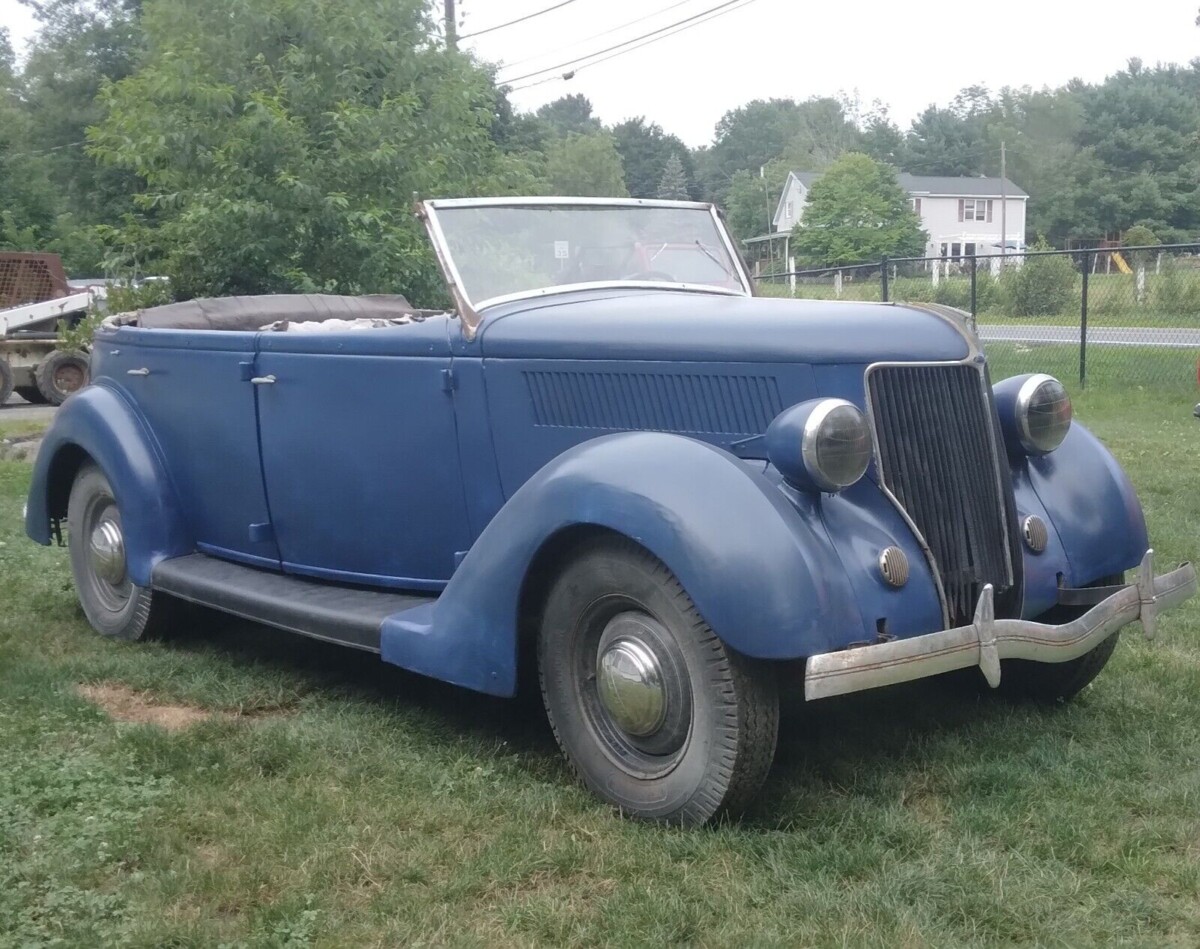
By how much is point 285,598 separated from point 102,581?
1456 mm

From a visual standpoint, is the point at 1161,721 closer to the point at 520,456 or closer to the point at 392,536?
the point at 520,456

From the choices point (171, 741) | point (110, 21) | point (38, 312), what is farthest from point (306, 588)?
point (110, 21)

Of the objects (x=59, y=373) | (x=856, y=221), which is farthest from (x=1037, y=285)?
(x=856, y=221)

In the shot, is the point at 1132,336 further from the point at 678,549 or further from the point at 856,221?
the point at 856,221

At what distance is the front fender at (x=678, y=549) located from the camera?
113 inches

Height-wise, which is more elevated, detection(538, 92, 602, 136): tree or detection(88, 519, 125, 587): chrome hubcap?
detection(538, 92, 602, 136): tree

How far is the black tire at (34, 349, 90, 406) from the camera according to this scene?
1686 centimetres

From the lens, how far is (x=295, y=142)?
970 cm

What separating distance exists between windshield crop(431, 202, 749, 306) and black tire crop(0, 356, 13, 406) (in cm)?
1435

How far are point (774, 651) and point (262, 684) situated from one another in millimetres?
2286

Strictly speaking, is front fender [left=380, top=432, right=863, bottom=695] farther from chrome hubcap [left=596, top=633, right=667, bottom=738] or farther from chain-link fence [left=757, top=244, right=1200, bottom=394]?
chain-link fence [left=757, top=244, right=1200, bottom=394]

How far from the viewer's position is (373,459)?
424 cm

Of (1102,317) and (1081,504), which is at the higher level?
(1081,504)

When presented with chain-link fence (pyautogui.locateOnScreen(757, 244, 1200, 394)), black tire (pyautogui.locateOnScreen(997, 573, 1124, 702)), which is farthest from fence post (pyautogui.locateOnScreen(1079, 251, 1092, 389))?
black tire (pyautogui.locateOnScreen(997, 573, 1124, 702))
